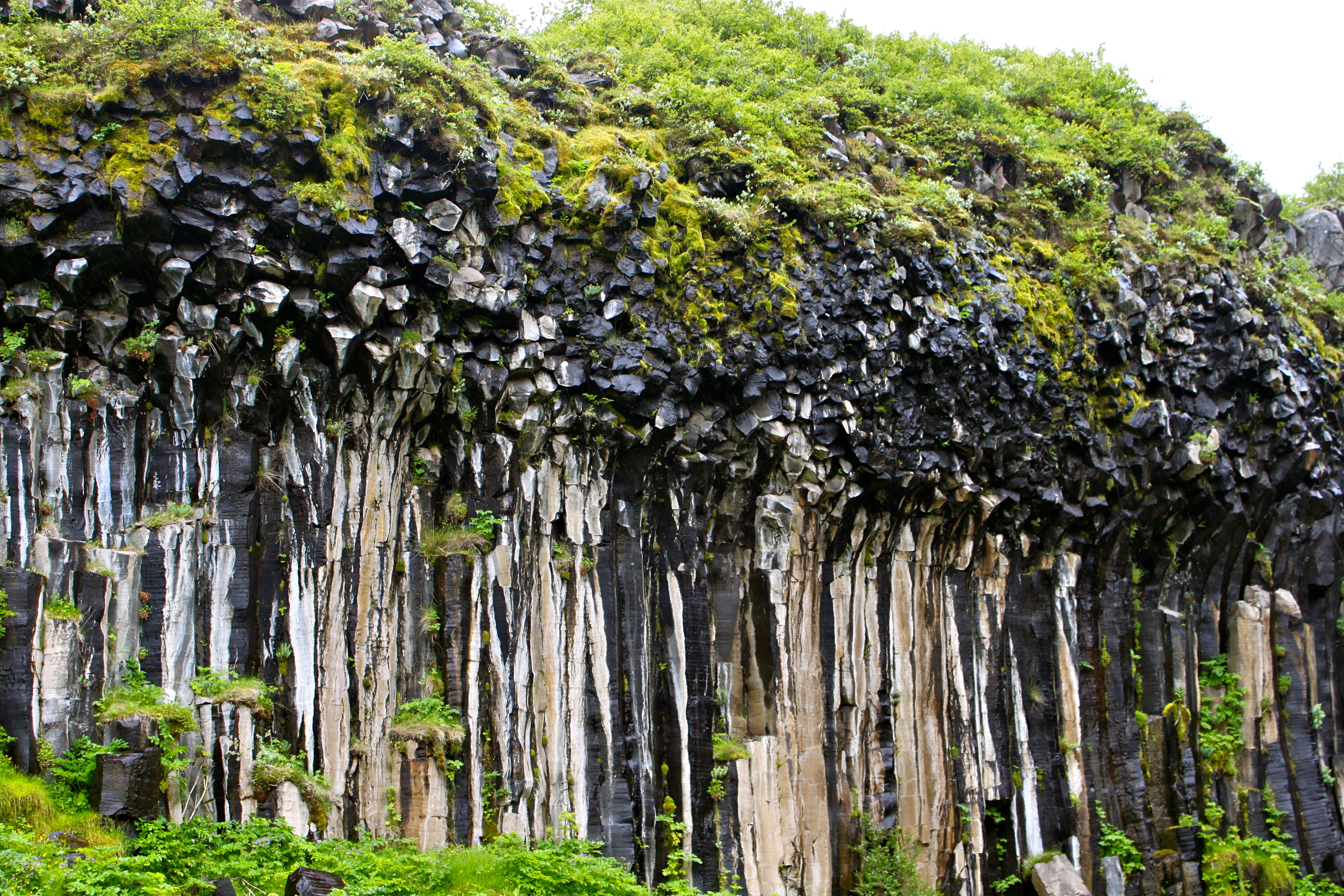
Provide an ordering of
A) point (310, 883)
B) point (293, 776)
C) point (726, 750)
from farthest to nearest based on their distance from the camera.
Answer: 1. point (726, 750)
2. point (293, 776)
3. point (310, 883)

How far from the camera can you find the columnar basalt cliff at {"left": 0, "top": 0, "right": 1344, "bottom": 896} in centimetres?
1109

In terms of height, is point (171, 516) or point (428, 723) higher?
point (171, 516)

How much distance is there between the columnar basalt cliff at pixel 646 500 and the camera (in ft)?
36.4

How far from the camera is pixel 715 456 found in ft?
46.0

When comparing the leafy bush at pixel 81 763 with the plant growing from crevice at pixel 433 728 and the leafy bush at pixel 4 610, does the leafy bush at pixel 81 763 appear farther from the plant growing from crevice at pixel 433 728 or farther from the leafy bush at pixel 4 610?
the plant growing from crevice at pixel 433 728

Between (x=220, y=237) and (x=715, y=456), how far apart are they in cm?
700

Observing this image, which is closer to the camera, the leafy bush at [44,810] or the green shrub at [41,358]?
the leafy bush at [44,810]

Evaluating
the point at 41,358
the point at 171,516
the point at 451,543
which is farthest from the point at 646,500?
the point at 41,358

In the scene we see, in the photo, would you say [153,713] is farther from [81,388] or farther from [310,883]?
[81,388]

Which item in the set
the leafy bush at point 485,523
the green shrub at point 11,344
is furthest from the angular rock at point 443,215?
the green shrub at point 11,344

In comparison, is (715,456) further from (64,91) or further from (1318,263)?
(1318,263)

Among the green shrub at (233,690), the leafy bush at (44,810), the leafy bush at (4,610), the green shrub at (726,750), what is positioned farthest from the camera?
the green shrub at (726,750)

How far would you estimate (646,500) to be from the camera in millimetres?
13742

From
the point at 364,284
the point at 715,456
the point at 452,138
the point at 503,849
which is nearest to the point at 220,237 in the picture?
the point at 364,284
